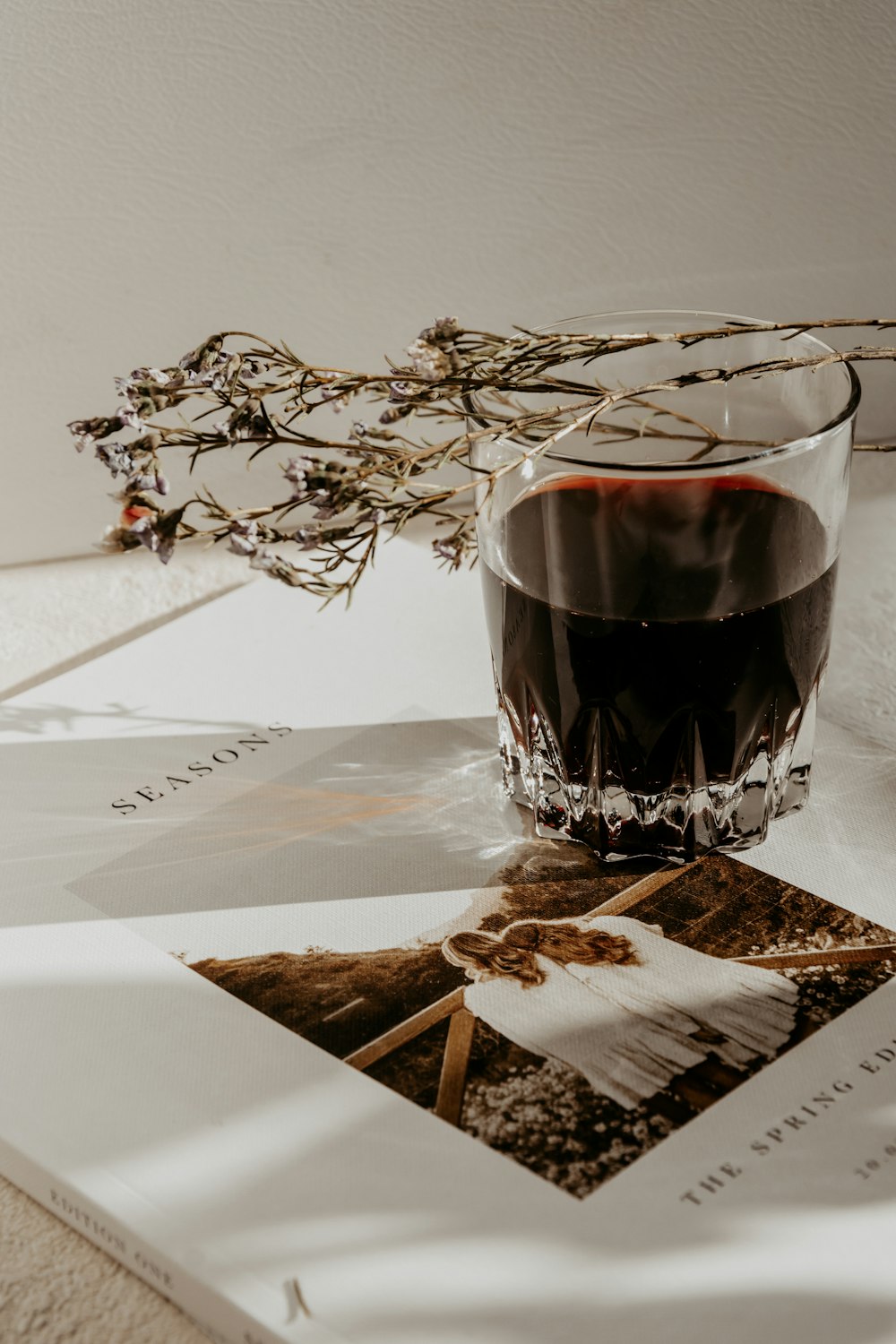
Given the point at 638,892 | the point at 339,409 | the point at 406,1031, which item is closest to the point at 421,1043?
the point at 406,1031

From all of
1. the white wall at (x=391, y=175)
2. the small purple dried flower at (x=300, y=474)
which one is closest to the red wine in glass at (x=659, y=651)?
the small purple dried flower at (x=300, y=474)

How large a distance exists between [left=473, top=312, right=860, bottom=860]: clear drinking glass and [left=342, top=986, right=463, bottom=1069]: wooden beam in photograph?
110mm

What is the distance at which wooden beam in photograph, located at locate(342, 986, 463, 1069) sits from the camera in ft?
1.37

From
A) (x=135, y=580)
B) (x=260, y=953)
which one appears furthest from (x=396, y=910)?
(x=135, y=580)

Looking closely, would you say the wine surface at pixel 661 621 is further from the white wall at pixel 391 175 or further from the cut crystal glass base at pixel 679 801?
the white wall at pixel 391 175

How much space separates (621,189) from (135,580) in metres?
0.41

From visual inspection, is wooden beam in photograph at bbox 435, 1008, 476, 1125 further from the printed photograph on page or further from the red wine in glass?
the red wine in glass

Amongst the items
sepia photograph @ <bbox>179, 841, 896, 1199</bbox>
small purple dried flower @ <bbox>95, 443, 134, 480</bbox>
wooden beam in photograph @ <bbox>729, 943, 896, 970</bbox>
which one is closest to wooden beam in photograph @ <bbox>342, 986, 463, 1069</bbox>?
sepia photograph @ <bbox>179, 841, 896, 1199</bbox>

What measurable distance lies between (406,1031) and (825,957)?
6.3 inches

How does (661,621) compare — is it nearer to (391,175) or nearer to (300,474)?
(300,474)

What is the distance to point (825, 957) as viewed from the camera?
1.49ft

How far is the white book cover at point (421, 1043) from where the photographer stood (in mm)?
345

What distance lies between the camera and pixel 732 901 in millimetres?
485

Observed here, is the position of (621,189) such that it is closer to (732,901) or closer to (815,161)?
(815,161)
